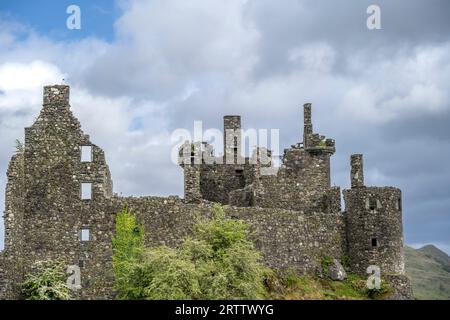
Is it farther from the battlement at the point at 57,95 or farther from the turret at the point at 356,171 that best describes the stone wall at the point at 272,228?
the battlement at the point at 57,95

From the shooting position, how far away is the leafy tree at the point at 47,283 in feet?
232

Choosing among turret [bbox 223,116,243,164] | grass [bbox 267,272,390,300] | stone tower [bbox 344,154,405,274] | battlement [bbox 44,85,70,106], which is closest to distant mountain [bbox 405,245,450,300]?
turret [bbox 223,116,243,164]

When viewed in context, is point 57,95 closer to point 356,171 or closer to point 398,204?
point 356,171

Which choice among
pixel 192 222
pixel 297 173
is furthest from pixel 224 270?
pixel 297 173

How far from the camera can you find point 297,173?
89812 millimetres

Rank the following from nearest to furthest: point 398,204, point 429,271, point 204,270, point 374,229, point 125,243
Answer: point 204,270 < point 125,243 < point 374,229 < point 398,204 < point 429,271

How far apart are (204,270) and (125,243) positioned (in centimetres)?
1042

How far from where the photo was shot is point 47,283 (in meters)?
71.8

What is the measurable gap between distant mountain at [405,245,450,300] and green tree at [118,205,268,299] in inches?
2469

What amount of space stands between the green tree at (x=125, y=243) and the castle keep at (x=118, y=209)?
531 millimetres

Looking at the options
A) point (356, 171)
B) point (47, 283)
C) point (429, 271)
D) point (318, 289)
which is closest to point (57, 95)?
point (47, 283)

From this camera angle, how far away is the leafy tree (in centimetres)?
7069

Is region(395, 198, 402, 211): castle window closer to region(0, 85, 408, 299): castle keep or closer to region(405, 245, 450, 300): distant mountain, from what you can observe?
region(0, 85, 408, 299): castle keep
